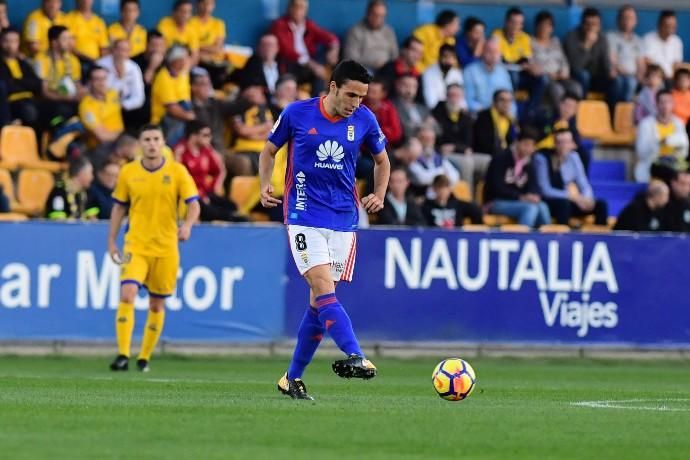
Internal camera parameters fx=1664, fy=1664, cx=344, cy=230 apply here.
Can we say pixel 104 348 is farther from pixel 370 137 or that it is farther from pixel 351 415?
pixel 351 415

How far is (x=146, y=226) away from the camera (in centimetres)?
1599

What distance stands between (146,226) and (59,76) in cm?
515

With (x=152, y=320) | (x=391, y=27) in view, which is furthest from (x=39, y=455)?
(x=391, y=27)

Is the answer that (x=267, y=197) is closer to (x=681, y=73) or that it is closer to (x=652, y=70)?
(x=652, y=70)

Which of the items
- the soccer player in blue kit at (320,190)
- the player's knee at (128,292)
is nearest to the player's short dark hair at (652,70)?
the player's knee at (128,292)

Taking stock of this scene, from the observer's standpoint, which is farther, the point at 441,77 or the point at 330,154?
the point at 441,77

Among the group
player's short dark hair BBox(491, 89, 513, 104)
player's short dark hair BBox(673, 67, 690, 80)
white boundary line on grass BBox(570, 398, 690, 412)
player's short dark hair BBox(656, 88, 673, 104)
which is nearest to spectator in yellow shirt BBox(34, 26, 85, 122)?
player's short dark hair BBox(491, 89, 513, 104)

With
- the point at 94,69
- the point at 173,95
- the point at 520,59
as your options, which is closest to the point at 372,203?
the point at 94,69

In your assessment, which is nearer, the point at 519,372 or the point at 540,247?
the point at 519,372

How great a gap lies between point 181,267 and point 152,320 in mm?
2207

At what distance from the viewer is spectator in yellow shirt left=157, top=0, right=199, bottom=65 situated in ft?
71.6

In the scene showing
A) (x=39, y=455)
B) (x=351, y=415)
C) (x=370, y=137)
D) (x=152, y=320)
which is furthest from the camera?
(x=152, y=320)

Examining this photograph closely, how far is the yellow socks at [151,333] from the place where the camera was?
16047mm

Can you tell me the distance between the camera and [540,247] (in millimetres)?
19391
